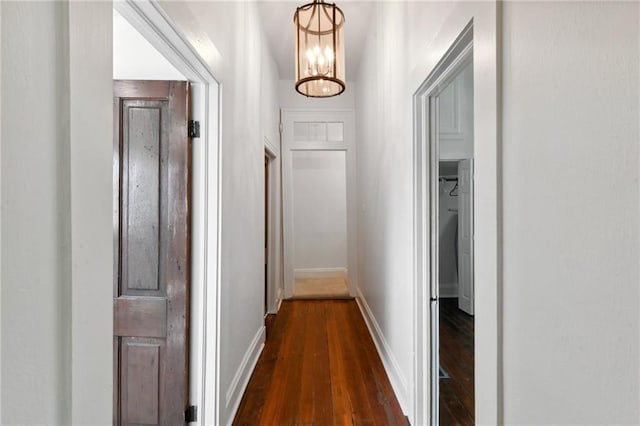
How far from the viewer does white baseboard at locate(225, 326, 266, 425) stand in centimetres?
192

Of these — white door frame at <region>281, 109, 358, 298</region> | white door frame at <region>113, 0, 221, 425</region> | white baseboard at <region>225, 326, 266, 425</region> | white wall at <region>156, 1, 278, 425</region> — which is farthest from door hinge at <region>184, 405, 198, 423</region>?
white door frame at <region>281, 109, 358, 298</region>

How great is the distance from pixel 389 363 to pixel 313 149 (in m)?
3.11

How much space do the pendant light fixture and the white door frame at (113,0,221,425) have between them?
0.76 meters

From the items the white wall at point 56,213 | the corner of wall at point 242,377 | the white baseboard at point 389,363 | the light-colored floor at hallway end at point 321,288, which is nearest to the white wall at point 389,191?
the white baseboard at point 389,363

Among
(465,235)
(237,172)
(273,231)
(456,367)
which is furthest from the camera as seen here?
(273,231)

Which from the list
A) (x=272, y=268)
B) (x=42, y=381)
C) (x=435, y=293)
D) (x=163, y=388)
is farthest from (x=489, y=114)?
(x=272, y=268)

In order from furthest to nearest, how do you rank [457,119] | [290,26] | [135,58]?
[457,119], [290,26], [135,58]

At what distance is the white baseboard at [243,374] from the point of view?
1.92 metres

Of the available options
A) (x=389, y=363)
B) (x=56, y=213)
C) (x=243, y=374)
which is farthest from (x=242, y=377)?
(x=56, y=213)

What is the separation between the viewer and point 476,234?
1.02 metres

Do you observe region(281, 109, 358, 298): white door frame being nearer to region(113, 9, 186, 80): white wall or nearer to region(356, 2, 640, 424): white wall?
region(113, 9, 186, 80): white wall
